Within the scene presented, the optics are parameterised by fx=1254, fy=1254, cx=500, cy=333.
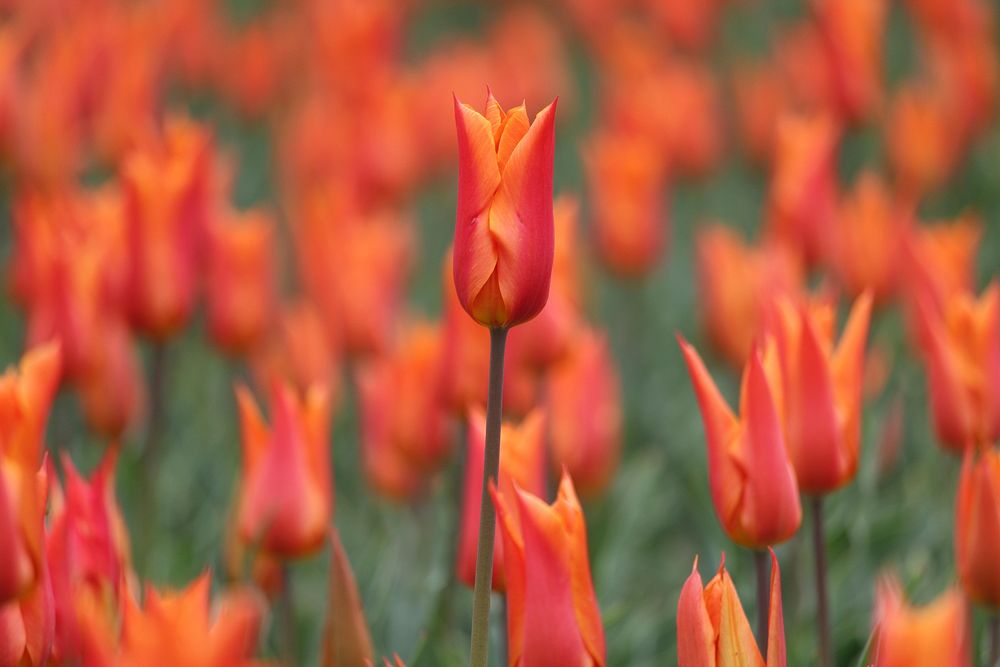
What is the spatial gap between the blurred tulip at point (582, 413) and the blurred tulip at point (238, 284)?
667 millimetres

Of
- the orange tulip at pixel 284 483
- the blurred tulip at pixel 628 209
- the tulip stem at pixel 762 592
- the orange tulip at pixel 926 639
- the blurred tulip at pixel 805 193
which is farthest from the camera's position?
the blurred tulip at pixel 628 209

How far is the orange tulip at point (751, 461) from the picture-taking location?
1292mm

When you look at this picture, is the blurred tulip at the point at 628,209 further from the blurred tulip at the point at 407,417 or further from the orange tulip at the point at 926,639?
the orange tulip at the point at 926,639

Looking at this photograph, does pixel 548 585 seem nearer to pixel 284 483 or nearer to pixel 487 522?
pixel 487 522

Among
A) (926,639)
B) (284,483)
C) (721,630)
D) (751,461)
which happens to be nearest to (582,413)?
(284,483)

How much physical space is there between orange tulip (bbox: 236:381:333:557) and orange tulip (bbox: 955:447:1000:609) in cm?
77

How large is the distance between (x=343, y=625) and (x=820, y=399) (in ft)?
1.90

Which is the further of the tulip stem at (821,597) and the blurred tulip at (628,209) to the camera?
the blurred tulip at (628,209)

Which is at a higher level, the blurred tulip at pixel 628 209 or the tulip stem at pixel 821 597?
the blurred tulip at pixel 628 209

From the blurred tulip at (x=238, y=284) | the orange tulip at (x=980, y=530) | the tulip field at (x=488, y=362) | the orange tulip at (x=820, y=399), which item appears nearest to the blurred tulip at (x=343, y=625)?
the tulip field at (x=488, y=362)

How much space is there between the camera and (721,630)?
44.3 inches

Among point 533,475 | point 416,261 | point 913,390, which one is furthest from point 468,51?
point 533,475

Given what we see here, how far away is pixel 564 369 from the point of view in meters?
2.14

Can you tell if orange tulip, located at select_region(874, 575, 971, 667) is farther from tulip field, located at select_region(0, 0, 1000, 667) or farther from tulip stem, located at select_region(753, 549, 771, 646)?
tulip stem, located at select_region(753, 549, 771, 646)
